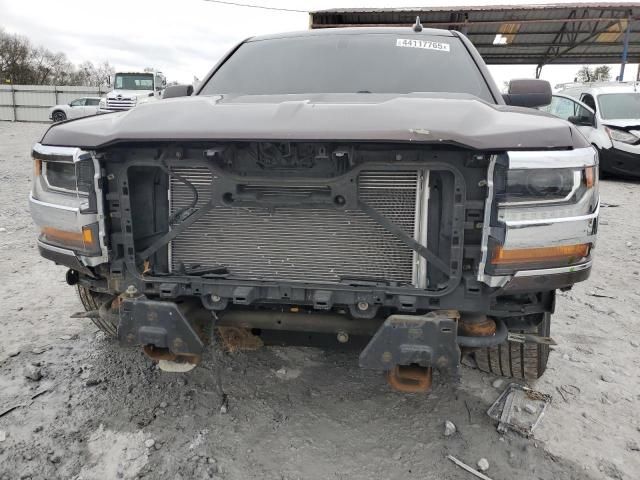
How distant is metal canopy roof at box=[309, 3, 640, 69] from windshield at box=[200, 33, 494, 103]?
12.4 m

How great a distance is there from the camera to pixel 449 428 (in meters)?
2.34

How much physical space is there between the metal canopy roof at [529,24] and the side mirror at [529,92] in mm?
12823

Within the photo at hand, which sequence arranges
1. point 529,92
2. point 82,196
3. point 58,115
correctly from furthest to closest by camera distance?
point 58,115 < point 529,92 < point 82,196

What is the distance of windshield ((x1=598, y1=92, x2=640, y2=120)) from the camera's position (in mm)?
9500

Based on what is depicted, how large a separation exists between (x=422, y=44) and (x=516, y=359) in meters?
2.06

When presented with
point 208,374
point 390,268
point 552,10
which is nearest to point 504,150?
point 390,268

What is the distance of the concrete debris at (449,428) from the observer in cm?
231

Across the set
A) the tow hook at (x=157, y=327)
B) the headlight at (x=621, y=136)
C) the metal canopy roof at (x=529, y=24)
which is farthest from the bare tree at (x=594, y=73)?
the tow hook at (x=157, y=327)

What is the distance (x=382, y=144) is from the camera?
186 cm

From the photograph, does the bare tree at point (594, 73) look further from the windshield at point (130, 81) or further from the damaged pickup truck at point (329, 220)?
the damaged pickup truck at point (329, 220)

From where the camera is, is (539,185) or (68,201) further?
(68,201)

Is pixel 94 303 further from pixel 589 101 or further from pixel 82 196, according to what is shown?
pixel 589 101

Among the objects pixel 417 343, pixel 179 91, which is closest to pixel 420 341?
pixel 417 343

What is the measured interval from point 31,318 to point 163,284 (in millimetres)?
1999
